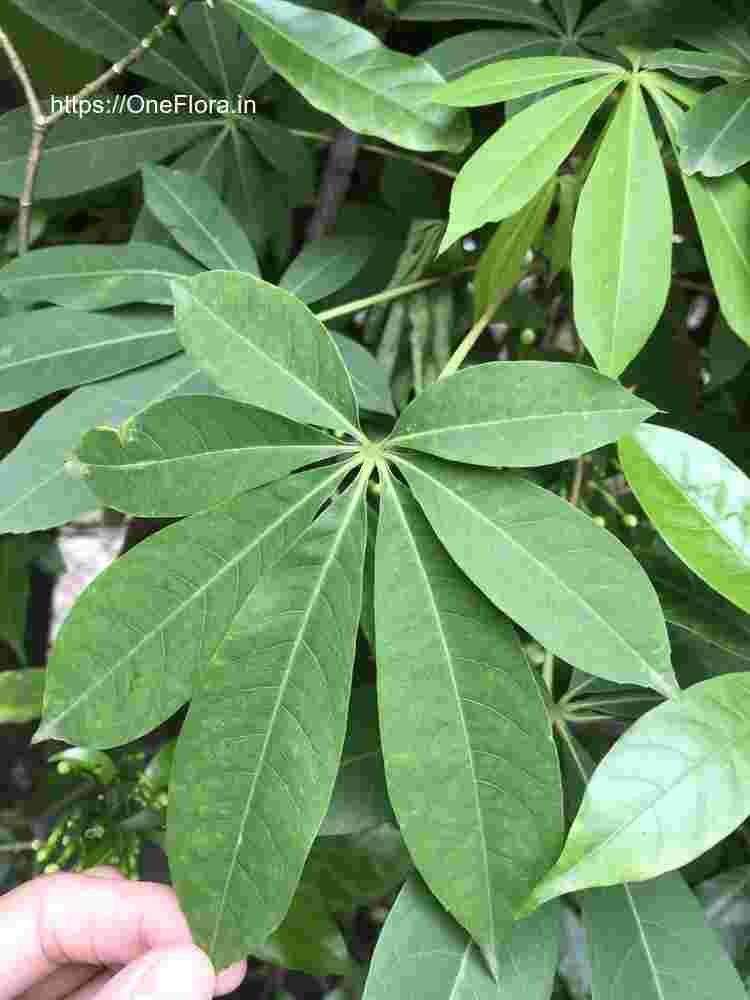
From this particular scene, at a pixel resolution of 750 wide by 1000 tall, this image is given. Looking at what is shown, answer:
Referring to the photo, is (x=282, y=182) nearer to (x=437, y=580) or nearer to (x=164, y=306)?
(x=164, y=306)

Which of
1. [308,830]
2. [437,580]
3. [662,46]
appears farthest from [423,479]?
[662,46]

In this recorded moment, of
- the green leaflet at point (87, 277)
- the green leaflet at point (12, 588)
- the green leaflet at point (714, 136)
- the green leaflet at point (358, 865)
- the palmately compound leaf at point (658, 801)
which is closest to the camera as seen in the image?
the palmately compound leaf at point (658, 801)

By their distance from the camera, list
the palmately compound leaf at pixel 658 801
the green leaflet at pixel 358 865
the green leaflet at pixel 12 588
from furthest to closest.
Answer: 1. the green leaflet at pixel 12 588
2. the green leaflet at pixel 358 865
3. the palmately compound leaf at pixel 658 801

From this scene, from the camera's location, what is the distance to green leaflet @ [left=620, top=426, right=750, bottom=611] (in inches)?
18.2

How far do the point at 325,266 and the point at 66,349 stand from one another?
211mm

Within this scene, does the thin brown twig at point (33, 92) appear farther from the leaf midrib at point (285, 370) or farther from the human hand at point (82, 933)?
the human hand at point (82, 933)

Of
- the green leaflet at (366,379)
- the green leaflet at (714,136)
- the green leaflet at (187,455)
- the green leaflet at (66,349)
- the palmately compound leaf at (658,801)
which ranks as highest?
the green leaflet at (714,136)

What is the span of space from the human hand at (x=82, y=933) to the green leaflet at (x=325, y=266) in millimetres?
419

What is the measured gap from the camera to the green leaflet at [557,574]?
0.42 meters

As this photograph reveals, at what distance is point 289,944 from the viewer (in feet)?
2.30

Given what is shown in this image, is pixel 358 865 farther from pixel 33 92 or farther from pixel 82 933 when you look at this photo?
pixel 33 92

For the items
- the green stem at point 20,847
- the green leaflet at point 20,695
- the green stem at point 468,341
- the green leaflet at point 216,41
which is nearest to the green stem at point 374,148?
the green leaflet at point 216,41

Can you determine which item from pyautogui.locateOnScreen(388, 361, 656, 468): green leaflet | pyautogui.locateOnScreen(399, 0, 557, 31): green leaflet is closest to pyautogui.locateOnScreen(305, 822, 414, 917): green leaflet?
pyautogui.locateOnScreen(388, 361, 656, 468): green leaflet

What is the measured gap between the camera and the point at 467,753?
44cm
